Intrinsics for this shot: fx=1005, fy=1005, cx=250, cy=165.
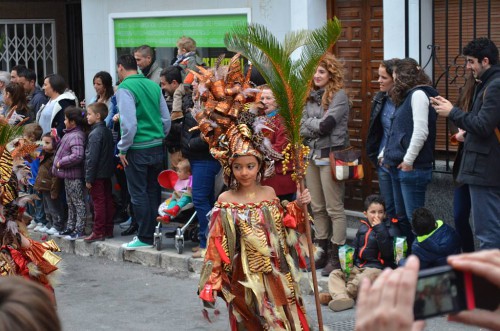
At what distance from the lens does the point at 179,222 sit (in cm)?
1060

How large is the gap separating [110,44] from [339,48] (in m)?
4.10

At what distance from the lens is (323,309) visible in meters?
8.80

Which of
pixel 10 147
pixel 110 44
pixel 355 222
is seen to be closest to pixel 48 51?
pixel 110 44

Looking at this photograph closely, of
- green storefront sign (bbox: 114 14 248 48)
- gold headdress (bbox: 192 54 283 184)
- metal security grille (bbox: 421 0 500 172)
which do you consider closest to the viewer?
gold headdress (bbox: 192 54 283 184)

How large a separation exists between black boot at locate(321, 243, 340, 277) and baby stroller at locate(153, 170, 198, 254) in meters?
1.72

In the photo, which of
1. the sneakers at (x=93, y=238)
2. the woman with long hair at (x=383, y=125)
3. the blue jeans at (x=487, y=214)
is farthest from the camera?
the sneakers at (x=93, y=238)

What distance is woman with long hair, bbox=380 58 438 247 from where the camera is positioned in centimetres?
869

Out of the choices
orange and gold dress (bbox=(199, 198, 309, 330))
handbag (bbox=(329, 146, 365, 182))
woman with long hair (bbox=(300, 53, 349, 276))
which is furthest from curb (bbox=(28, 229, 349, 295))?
orange and gold dress (bbox=(199, 198, 309, 330))

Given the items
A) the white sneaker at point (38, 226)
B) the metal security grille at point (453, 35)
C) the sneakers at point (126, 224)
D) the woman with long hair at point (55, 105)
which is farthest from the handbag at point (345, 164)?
the white sneaker at point (38, 226)

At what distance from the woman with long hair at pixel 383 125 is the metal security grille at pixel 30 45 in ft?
27.2

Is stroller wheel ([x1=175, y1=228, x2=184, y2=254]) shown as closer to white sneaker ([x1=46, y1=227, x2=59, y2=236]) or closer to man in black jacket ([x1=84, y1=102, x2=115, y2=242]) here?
A: man in black jacket ([x1=84, y1=102, x2=115, y2=242])

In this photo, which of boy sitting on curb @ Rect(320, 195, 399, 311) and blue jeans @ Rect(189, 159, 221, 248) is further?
blue jeans @ Rect(189, 159, 221, 248)

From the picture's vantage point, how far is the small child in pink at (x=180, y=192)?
1040 centimetres

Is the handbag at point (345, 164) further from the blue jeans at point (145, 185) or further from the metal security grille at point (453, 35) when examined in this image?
the blue jeans at point (145, 185)
